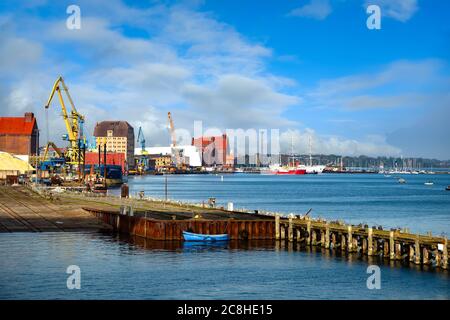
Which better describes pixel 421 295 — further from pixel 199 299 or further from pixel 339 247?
pixel 339 247

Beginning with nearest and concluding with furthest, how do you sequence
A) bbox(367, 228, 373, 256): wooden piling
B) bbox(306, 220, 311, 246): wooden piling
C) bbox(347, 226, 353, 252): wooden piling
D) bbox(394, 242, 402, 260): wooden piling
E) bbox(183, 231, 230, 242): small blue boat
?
bbox(394, 242, 402, 260): wooden piling → bbox(367, 228, 373, 256): wooden piling → bbox(347, 226, 353, 252): wooden piling → bbox(183, 231, 230, 242): small blue boat → bbox(306, 220, 311, 246): wooden piling

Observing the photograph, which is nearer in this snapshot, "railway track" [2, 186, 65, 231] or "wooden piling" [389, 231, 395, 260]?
"wooden piling" [389, 231, 395, 260]

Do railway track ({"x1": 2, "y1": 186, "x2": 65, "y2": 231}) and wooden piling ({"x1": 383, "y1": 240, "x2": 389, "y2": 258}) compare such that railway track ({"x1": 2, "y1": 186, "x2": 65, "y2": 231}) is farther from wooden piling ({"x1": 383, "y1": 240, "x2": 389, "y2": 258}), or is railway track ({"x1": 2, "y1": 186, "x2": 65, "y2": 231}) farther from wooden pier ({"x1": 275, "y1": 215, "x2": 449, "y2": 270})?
wooden piling ({"x1": 383, "y1": 240, "x2": 389, "y2": 258})

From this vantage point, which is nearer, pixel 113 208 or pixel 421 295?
pixel 421 295

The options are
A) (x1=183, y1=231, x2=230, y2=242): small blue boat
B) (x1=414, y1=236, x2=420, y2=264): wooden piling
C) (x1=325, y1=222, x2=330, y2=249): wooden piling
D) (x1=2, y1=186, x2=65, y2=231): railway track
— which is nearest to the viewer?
(x1=414, y1=236, x2=420, y2=264): wooden piling

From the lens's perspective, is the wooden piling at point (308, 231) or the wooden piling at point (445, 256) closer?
the wooden piling at point (445, 256)

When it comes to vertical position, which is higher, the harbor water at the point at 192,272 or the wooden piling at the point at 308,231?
the wooden piling at the point at 308,231

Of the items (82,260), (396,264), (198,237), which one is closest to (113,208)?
(198,237)

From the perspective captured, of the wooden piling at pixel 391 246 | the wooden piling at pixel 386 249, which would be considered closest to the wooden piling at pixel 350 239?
the wooden piling at pixel 386 249

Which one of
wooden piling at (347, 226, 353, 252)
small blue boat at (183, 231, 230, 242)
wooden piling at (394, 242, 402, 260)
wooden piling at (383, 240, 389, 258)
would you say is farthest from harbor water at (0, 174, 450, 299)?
small blue boat at (183, 231, 230, 242)

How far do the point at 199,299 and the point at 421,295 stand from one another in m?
14.8

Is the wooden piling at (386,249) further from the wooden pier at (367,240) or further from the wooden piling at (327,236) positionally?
the wooden piling at (327,236)

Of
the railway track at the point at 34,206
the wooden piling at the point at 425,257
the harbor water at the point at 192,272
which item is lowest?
the harbor water at the point at 192,272
